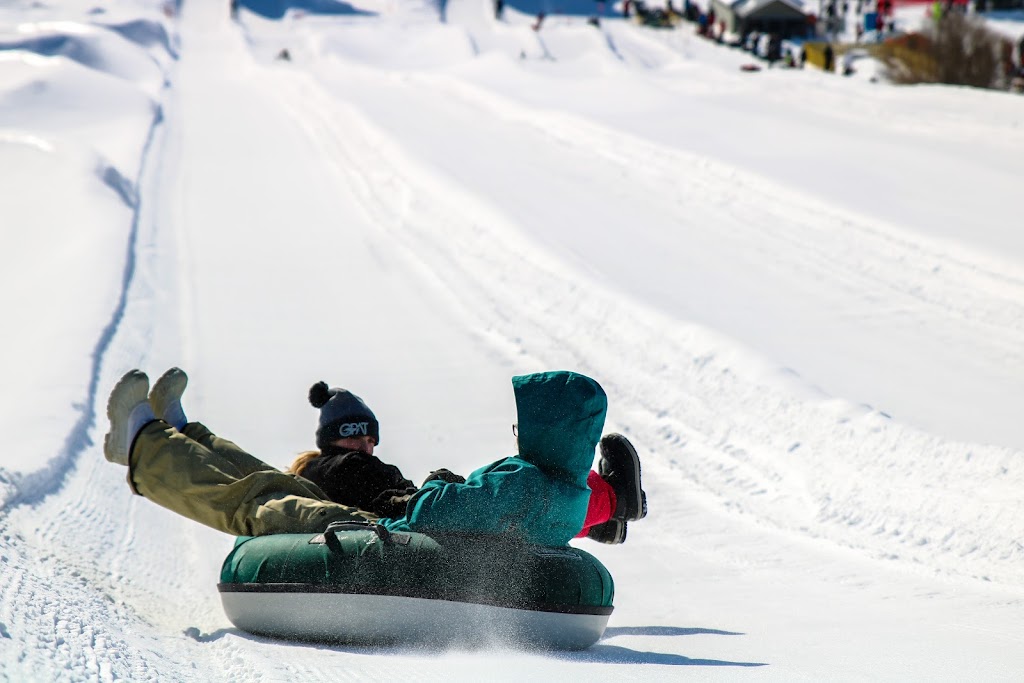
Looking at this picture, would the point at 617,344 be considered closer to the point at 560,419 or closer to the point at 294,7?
the point at 560,419

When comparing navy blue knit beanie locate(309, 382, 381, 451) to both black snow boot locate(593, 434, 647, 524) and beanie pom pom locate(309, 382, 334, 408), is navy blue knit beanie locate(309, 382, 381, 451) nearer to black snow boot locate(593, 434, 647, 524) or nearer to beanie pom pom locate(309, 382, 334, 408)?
beanie pom pom locate(309, 382, 334, 408)

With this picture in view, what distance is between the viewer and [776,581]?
13.9 feet

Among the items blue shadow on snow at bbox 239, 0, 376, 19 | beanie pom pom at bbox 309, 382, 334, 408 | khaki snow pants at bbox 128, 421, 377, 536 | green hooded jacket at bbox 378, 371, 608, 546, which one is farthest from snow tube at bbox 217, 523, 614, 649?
blue shadow on snow at bbox 239, 0, 376, 19

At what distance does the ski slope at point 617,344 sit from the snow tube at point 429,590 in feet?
0.42

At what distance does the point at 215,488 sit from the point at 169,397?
22.0 inches

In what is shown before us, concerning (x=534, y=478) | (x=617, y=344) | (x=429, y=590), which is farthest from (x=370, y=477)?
(x=617, y=344)

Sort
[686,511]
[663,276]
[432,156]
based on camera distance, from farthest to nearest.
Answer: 1. [432,156]
2. [663,276]
3. [686,511]

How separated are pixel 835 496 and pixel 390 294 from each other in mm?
5135

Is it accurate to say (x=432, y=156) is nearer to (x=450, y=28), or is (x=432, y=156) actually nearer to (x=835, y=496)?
(x=835, y=496)

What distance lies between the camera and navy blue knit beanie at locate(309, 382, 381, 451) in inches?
153

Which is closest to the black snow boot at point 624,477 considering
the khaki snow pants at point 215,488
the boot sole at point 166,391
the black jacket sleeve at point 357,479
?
the black jacket sleeve at point 357,479

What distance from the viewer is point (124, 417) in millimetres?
3730

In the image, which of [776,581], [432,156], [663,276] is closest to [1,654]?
[776,581]

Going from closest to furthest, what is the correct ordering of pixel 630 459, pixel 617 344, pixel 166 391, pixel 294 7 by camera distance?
pixel 630 459 < pixel 166 391 < pixel 617 344 < pixel 294 7
